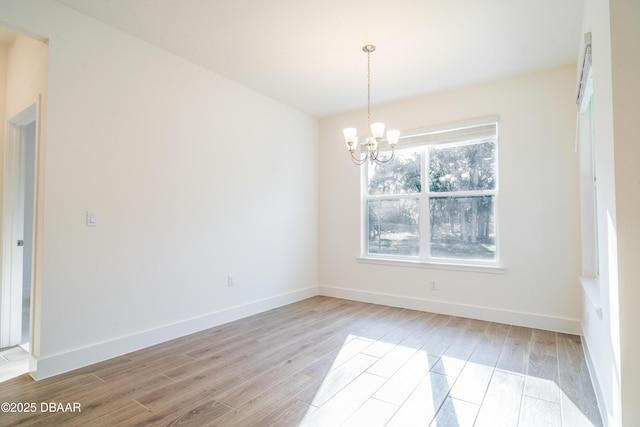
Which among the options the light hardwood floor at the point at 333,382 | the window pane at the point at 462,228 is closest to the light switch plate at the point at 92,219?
the light hardwood floor at the point at 333,382

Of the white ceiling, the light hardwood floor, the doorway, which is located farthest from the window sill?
the doorway

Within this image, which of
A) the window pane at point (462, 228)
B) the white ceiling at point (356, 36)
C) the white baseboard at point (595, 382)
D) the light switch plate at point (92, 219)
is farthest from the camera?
the window pane at point (462, 228)

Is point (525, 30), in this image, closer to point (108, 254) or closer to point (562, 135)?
point (562, 135)

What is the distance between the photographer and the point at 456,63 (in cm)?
337

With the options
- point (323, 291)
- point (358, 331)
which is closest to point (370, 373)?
point (358, 331)

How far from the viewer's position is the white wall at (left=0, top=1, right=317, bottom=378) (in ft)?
8.18

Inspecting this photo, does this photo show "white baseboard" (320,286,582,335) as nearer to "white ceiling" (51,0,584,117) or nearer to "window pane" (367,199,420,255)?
"window pane" (367,199,420,255)

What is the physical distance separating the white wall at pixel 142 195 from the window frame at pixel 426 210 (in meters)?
1.32

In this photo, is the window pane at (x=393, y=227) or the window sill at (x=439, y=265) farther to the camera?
the window pane at (x=393, y=227)

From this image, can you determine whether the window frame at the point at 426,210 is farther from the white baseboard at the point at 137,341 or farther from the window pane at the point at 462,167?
the white baseboard at the point at 137,341

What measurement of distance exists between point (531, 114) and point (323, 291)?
3.53m

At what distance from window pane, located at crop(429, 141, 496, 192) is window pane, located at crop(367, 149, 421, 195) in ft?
0.71

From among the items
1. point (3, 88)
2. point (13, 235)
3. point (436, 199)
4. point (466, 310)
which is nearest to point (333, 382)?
point (466, 310)

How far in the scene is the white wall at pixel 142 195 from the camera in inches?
98.2
